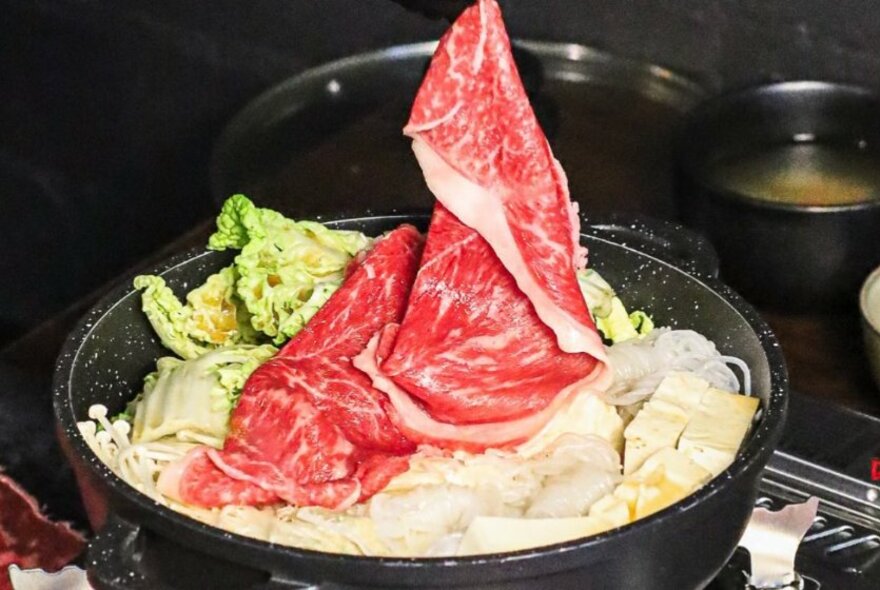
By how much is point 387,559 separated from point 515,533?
141 mm

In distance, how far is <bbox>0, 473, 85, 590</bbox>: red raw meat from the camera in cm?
150

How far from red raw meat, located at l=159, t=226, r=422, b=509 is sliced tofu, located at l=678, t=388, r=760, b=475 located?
0.28m

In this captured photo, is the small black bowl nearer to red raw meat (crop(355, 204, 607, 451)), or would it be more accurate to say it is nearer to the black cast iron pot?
the black cast iron pot

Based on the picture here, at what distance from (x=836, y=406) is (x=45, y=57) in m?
1.49

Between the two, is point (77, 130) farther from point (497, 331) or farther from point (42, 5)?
point (497, 331)

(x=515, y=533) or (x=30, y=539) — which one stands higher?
(x=515, y=533)

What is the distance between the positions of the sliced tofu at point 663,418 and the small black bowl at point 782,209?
604 mm

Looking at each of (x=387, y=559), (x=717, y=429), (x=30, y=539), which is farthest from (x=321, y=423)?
(x=30, y=539)

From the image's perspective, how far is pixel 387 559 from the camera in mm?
931

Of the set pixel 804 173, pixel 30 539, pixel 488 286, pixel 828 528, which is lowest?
pixel 30 539

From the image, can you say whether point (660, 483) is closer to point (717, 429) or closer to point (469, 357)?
point (717, 429)

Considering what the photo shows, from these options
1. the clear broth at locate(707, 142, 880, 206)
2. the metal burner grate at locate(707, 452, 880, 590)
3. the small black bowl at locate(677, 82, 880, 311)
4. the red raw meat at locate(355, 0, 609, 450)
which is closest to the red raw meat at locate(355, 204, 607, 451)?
the red raw meat at locate(355, 0, 609, 450)

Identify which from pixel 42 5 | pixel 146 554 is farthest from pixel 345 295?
pixel 42 5

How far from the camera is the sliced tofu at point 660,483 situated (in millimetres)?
1086
